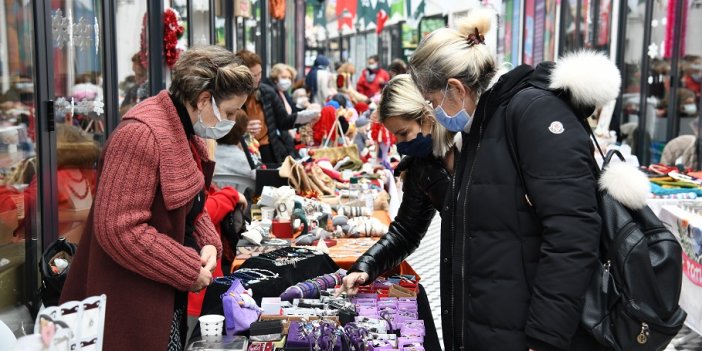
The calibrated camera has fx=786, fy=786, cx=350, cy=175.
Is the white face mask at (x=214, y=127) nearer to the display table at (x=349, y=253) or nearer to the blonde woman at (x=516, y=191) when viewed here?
the blonde woman at (x=516, y=191)

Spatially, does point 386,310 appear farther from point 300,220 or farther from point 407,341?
point 300,220

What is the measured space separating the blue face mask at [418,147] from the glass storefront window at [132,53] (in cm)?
241

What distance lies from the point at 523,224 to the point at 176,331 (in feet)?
4.00

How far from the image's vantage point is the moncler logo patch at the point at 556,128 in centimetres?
193

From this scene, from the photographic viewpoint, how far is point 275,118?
746 centimetres

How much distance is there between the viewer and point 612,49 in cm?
1160

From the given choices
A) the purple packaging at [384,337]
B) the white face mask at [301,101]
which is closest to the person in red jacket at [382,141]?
the white face mask at [301,101]

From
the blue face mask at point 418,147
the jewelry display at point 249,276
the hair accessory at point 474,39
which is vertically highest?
the hair accessory at point 474,39

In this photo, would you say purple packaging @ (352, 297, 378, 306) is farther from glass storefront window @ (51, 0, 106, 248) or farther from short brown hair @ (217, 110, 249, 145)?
short brown hair @ (217, 110, 249, 145)

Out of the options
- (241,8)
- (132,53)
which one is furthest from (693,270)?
(241,8)

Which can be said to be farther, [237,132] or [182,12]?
[182,12]

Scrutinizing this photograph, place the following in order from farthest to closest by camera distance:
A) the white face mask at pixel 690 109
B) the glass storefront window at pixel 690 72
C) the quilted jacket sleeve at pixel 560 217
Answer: the white face mask at pixel 690 109
the glass storefront window at pixel 690 72
the quilted jacket sleeve at pixel 560 217

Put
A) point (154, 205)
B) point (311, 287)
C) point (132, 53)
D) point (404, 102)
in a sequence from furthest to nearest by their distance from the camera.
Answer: point (132, 53), point (404, 102), point (311, 287), point (154, 205)

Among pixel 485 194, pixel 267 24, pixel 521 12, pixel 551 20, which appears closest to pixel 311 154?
pixel 485 194
